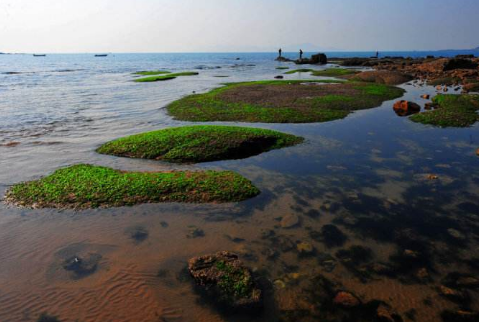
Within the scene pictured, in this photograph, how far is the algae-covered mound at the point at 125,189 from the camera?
11.6 m

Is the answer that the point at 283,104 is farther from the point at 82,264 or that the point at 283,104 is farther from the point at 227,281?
the point at 82,264

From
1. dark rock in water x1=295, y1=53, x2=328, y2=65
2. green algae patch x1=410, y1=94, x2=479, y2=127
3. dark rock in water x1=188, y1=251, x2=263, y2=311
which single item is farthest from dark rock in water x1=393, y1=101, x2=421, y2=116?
dark rock in water x1=295, y1=53, x2=328, y2=65

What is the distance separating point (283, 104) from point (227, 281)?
2433 cm

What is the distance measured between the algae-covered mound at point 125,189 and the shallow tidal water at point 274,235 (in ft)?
1.83

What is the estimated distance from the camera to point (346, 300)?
277 inches

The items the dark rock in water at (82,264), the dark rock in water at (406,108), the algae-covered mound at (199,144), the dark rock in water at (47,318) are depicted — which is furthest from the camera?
the dark rock in water at (406,108)

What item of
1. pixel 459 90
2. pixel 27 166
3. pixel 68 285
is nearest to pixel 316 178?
pixel 68 285

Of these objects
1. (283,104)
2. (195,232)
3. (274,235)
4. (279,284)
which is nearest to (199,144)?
(195,232)

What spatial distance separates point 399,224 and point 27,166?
17.1m

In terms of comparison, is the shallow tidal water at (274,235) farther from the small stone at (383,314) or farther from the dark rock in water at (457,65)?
the dark rock in water at (457,65)

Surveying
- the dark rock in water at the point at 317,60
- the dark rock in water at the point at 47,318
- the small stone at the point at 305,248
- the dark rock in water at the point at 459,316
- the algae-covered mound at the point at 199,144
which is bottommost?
the dark rock in water at the point at 47,318

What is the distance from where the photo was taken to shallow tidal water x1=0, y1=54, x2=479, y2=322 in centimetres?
710

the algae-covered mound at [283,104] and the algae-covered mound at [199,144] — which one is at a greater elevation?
the algae-covered mound at [283,104]

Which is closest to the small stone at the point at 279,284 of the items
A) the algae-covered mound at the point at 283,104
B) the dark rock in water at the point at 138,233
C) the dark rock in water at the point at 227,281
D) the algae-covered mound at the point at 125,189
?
the dark rock in water at the point at 227,281
